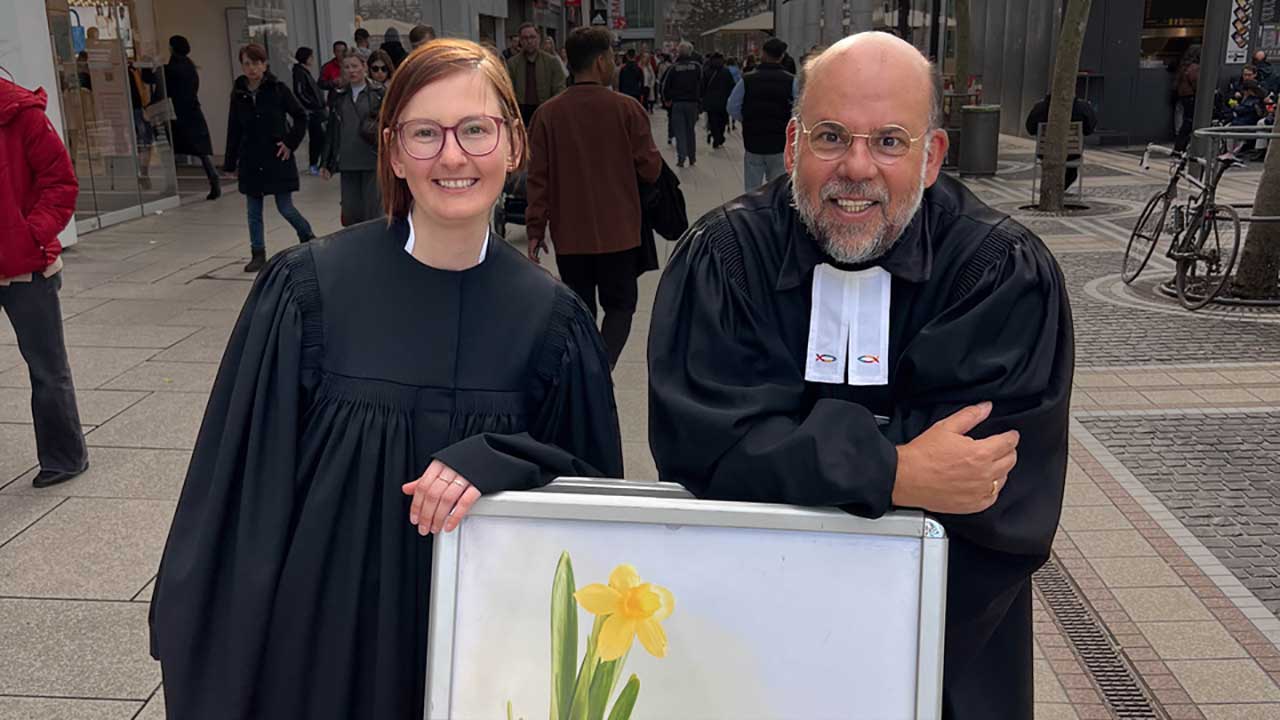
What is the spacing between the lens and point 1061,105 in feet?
42.5

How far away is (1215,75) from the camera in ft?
61.4

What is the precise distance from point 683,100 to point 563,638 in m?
17.1

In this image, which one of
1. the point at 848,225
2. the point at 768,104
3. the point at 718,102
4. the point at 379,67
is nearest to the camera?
the point at 848,225

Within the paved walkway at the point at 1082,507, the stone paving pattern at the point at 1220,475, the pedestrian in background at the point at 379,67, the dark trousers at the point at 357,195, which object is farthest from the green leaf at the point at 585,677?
the pedestrian in background at the point at 379,67

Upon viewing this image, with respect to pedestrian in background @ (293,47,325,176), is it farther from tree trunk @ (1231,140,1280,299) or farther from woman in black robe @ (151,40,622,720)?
woman in black robe @ (151,40,622,720)

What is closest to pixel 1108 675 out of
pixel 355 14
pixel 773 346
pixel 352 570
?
pixel 773 346

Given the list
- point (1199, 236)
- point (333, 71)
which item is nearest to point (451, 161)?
point (1199, 236)

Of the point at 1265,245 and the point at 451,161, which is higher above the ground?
the point at 451,161

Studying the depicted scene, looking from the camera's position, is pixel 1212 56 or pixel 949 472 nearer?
pixel 949 472

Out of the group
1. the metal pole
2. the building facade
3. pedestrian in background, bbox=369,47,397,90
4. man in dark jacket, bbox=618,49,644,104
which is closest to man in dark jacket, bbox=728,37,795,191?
pedestrian in background, bbox=369,47,397,90

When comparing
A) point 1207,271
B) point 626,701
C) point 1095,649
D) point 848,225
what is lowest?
point 1095,649

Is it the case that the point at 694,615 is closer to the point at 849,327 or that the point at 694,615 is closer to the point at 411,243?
the point at 849,327

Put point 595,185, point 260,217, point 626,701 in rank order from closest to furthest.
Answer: point 626,701, point 595,185, point 260,217

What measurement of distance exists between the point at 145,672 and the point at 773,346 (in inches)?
101
